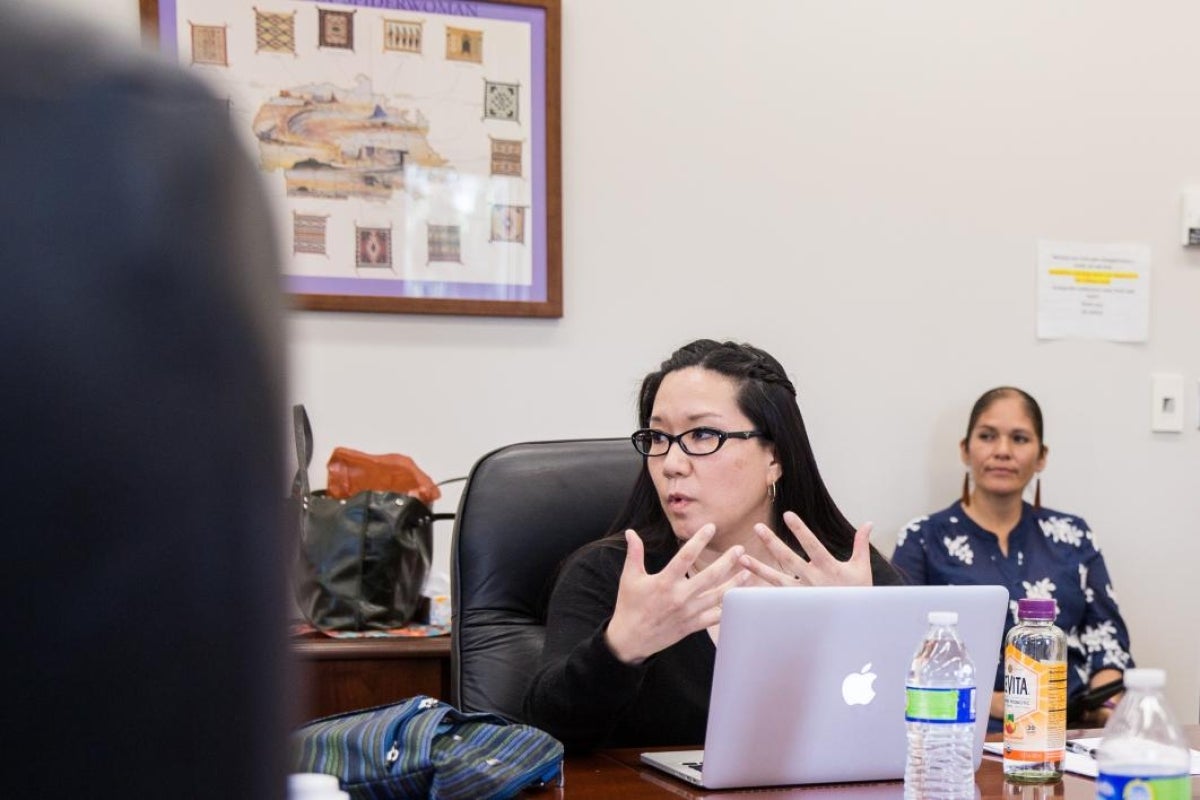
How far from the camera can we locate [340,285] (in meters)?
2.86

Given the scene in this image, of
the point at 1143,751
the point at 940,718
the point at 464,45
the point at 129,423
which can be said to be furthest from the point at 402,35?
the point at 129,423

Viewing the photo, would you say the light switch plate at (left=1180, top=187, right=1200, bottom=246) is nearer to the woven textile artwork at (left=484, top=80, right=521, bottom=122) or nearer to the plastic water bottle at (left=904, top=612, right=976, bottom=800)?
the woven textile artwork at (left=484, top=80, right=521, bottom=122)

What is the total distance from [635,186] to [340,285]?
73 centimetres

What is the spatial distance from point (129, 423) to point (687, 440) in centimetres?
185

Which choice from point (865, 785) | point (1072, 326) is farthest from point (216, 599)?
point (1072, 326)

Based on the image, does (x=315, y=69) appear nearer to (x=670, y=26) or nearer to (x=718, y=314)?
(x=670, y=26)

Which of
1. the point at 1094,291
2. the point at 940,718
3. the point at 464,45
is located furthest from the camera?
the point at 1094,291

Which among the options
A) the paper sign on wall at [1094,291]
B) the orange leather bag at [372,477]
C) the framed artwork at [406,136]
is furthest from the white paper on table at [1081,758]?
the paper sign on wall at [1094,291]

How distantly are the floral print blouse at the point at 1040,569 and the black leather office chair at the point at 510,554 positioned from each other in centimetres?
134

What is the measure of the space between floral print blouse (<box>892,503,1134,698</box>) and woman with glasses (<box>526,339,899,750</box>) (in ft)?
3.44

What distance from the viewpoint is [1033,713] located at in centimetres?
152

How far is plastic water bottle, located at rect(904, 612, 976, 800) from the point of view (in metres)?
1.31

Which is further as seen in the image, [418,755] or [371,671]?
[371,671]

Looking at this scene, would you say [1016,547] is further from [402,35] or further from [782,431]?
[402,35]
